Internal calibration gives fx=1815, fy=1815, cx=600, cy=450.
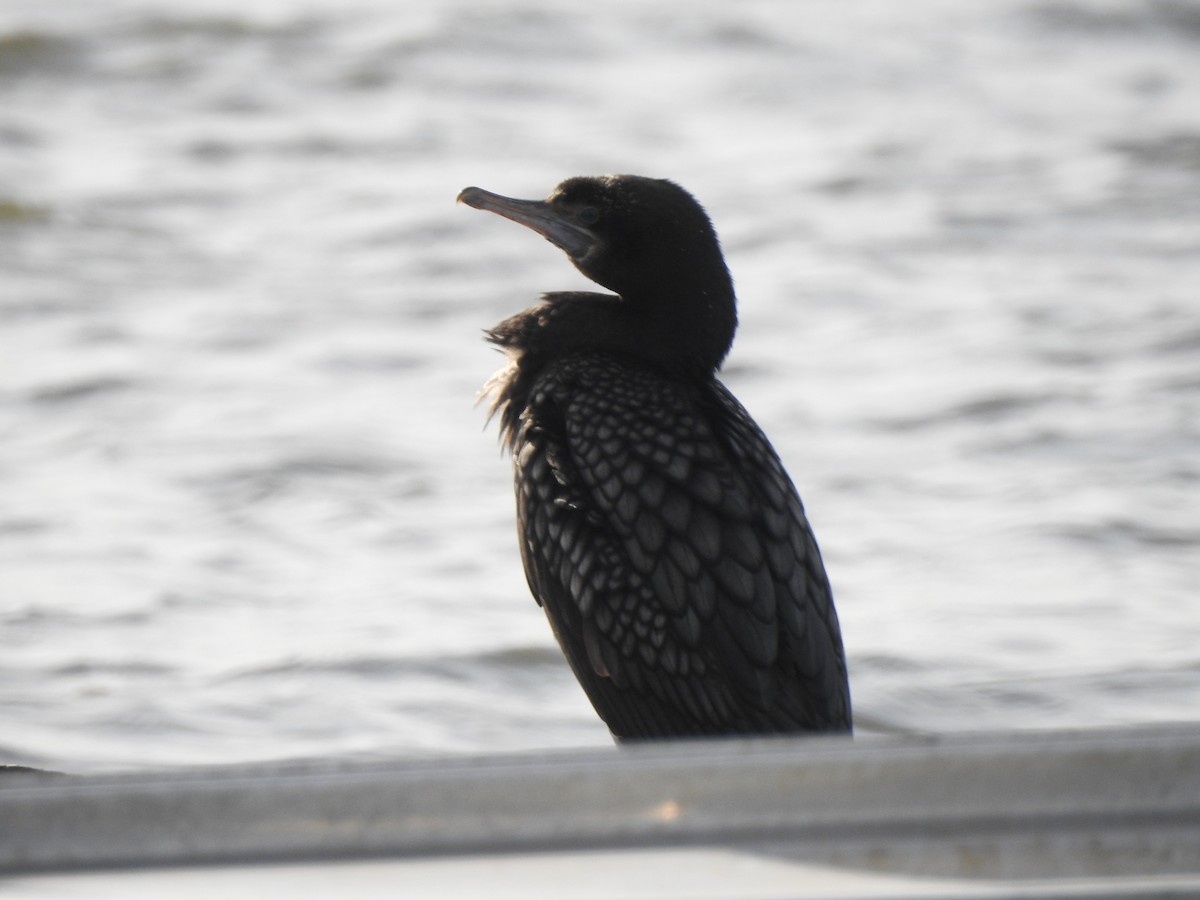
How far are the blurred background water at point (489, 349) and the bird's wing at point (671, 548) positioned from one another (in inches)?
54.2

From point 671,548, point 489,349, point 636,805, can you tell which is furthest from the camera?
point 489,349

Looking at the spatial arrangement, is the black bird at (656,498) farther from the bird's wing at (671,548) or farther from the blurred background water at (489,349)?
the blurred background water at (489,349)

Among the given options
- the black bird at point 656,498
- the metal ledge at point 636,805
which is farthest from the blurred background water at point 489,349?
the metal ledge at point 636,805

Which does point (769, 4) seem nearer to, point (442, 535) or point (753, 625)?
point (442, 535)

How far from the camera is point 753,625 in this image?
3.37 m

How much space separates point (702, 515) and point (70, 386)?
14.9ft

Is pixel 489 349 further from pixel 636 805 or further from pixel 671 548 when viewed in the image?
pixel 636 805

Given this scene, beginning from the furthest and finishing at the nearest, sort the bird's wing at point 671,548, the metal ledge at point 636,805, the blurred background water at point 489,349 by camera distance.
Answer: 1. the blurred background water at point 489,349
2. the bird's wing at point 671,548
3. the metal ledge at point 636,805

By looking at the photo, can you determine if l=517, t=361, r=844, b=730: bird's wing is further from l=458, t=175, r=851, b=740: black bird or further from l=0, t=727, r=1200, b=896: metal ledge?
l=0, t=727, r=1200, b=896: metal ledge

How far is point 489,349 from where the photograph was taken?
7.82 metres

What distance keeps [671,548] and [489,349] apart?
448 cm

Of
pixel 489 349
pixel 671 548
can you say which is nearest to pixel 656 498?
pixel 671 548

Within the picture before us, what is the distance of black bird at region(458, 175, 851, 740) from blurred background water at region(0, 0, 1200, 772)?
1345mm

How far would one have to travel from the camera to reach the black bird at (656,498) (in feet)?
11.1
